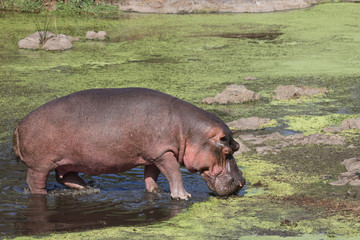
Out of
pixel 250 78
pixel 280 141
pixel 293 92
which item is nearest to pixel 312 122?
pixel 280 141

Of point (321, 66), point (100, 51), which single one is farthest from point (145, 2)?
point (321, 66)

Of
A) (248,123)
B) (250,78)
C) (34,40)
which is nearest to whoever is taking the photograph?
(248,123)

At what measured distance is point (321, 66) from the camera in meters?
10.3

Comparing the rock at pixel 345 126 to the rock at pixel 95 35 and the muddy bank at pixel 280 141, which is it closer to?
the muddy bank at pixel 280 141

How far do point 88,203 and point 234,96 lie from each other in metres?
3.69

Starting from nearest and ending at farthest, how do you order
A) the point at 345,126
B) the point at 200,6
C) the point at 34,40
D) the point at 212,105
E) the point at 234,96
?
1. the point at 345,126
2. the point at 212,105
3. the point at 234,96
4. the point at 34,40
5. the point at 200,6

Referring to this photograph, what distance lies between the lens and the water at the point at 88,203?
14.7ft

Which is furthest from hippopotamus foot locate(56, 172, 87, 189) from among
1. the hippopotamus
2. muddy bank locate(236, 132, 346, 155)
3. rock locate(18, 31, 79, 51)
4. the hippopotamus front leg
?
rock locate(18, 31, 79, 51)

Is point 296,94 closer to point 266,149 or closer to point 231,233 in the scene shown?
point 266,149

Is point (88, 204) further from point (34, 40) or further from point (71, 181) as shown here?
point (34, 40)

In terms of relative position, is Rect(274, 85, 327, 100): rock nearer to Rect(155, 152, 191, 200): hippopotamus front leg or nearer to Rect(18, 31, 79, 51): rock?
Rect(155, 152, 191, 200): hippopotamus front leg

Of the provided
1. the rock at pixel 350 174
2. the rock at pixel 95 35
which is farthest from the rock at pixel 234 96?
the rock at pixel 95 35

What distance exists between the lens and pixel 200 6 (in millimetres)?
15922

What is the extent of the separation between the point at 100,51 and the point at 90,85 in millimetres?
2656
